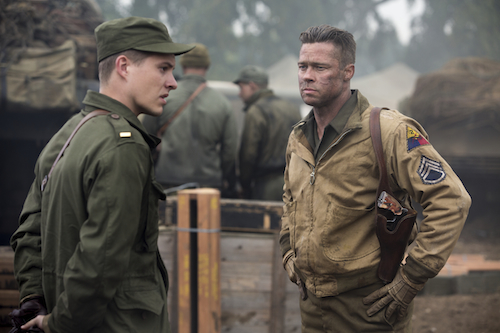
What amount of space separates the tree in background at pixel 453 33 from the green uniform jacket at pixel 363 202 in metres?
22.9

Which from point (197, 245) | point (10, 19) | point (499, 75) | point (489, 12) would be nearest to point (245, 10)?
point (489, 12)

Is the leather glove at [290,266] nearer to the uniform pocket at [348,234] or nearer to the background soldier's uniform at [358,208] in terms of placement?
the background soldier's uniform at [358,208]

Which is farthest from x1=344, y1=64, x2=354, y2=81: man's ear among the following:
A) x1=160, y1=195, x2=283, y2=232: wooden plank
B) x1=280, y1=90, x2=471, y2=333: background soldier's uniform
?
x1=160, y1=195, x2=283, y2=232: wooden plank

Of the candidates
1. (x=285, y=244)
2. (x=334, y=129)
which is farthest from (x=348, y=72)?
(x=285, y=244)

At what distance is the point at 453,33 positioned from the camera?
84.8 feet

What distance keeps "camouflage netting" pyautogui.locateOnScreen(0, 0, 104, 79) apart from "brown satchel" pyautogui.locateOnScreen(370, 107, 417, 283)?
14.9 feet

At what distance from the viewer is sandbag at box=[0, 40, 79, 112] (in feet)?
16.5

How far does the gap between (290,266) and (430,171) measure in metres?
0.90

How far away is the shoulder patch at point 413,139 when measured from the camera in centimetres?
209

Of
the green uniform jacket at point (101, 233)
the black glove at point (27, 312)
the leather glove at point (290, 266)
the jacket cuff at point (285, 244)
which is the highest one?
the green uniform jacket at point (101, 233)

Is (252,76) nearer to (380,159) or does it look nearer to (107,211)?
(380,159)

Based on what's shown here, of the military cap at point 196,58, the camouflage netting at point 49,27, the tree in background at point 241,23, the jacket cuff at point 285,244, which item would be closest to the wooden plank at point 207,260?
the jacket cuff at point 285,244

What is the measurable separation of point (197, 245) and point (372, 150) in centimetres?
160

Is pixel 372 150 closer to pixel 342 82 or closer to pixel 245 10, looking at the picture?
pixel 342 82
